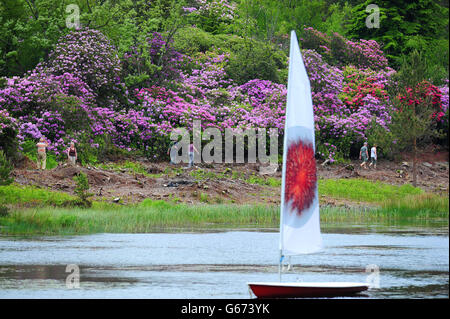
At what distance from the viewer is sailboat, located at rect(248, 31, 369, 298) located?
14.9 m

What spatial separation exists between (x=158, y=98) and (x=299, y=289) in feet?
110

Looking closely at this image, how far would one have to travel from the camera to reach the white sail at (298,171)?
591 inches

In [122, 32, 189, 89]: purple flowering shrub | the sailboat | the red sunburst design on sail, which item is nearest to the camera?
the sailboat

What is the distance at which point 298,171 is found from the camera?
51.3ft

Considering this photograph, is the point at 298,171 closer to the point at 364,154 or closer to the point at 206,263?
the point at 206,263

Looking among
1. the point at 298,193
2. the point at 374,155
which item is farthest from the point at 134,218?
the point at 374,155

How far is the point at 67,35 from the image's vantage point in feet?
151

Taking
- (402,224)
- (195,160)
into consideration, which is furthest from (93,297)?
(195,160)

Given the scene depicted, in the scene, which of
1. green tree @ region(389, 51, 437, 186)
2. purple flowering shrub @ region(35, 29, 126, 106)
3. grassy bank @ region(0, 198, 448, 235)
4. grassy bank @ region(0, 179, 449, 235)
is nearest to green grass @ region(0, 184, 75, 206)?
grassy bank @ region(0, 179, 449, 235)

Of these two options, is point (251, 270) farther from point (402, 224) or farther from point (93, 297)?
point (402, 224)

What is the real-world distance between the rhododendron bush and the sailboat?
26.9m

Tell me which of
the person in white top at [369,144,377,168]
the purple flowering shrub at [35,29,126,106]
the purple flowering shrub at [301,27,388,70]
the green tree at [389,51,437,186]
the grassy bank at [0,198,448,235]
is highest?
the purple flowering shrub at [301,27,388,70]

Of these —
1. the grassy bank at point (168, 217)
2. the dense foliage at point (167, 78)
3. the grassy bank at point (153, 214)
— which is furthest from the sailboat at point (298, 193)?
the dense foliage at point (167, 78)

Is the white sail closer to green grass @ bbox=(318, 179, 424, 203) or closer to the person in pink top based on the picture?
green grass @ bbox=(318, 179, 424, 203)
